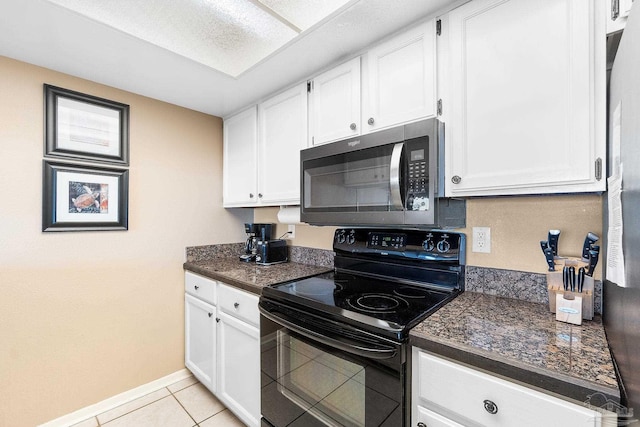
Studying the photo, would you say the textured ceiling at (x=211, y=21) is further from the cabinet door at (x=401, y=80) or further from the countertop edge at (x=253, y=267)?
the countertop edge at (x=253, y=267)

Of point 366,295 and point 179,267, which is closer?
point 366,295

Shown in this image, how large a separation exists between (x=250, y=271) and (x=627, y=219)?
1781mm

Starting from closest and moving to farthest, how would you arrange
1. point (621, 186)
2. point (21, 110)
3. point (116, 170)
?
point (621, 186), point (21, 110), point (116, 170)

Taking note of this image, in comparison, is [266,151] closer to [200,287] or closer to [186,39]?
[186,39]

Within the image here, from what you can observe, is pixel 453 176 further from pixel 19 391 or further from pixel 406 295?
pixel 19 391

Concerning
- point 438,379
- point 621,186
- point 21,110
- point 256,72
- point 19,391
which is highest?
point 256,72

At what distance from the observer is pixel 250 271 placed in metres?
1.96

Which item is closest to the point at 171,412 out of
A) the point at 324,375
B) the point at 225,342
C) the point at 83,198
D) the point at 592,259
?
the point at 225,342

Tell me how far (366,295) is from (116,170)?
1.84m

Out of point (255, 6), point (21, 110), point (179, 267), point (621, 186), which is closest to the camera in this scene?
point (621, 186)

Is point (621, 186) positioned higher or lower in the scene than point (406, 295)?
higher

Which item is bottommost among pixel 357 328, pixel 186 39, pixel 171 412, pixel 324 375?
pixel 171 412

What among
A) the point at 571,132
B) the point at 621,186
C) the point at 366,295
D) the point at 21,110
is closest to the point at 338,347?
the point at 366,295

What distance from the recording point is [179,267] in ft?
Answer: 7.56
